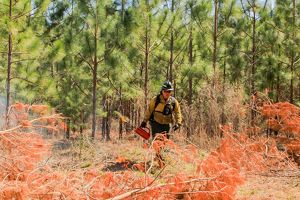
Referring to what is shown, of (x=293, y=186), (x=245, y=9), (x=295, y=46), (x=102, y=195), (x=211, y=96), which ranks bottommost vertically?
(x=293, y=186)

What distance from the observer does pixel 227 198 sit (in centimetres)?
406

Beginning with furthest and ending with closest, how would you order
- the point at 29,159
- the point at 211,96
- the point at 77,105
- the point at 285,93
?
the point at 285,93
the point at 77,105
the point at 211,96
the point at 29,159

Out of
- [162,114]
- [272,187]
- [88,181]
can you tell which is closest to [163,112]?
[162,114]

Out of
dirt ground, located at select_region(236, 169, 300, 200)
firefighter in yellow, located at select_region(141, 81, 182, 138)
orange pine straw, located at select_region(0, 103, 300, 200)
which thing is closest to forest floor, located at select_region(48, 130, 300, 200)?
dirt ground, located at select_region(236, 169, 300, 200)

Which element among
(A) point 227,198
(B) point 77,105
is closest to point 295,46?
(B) point 77,105

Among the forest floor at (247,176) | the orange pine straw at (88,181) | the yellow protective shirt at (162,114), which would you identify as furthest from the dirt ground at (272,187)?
the yellow protective shirt at (162,114)

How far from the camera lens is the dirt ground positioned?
4973 mm

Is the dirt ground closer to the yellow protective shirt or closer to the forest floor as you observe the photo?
the forest floor

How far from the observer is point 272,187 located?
215 inches

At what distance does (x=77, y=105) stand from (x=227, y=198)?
42.3ft

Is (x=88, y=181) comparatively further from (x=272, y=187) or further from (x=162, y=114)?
(x=162, y=114)

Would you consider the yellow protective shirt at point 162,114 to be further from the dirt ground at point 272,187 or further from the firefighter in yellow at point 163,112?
the dirt ground at point 272,187

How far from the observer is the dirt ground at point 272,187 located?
4973 millimetres

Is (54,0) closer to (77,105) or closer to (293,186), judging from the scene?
(77,105)
